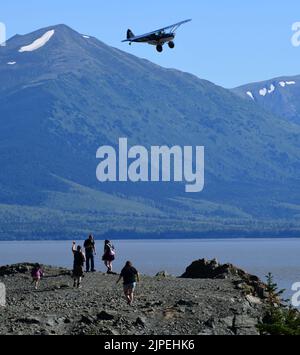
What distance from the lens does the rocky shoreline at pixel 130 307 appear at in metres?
43.2

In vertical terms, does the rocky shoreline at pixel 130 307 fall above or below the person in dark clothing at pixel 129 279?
below

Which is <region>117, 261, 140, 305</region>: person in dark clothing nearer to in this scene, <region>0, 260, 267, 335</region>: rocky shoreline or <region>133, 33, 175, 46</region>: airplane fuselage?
<region>0, 260, 267, 335</region>: rocky shoreline

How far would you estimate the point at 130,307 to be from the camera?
46.4 metres

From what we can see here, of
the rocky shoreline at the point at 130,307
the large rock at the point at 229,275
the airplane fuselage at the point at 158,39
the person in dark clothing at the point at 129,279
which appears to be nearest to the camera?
the rocky shoreline at the point at 130,307

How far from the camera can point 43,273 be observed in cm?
5591

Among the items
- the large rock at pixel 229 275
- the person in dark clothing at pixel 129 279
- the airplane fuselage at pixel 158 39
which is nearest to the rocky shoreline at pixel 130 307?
the large rock at pixel 229 275

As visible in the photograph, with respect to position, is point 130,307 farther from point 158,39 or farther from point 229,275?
point 158,39

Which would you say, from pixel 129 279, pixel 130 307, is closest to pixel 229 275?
pixel 129 279

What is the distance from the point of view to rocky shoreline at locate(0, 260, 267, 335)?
43.2 metres

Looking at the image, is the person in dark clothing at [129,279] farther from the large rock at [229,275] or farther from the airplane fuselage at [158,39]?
the airplane fuselage at [158,39]

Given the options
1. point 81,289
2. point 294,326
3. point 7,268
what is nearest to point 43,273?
point 7,268

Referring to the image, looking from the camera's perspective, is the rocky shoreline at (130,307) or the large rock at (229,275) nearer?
the rocky shoreline at (130,307)
